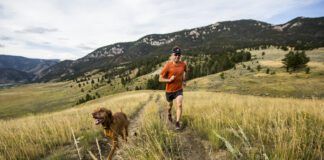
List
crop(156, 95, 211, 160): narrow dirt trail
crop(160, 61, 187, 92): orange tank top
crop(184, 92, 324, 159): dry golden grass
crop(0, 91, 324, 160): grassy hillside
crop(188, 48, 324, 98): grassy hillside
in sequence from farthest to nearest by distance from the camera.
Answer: crop(188, 48, 324, 98): grassy hillside < crop(160, 61, 187, 92): orange tank top < crop(156, 95, 211, 160): narrow dirt trail < crop(0, 91, 324, 160): grassy hillside < crop(184, 92, 324, 159): dry golden grass

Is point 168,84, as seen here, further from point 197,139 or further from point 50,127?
Result: point 50,127

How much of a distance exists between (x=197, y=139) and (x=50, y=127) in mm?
4590

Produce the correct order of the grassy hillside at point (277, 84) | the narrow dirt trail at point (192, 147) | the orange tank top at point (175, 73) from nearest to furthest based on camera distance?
the narrow dirt trail at point (192, 147) → the orange tank top at point (175, 73) → the grassy hillside at point (277, 84)

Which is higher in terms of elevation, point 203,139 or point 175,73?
point 175,73

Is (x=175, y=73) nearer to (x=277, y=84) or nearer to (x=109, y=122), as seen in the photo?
(x=109, y=122)

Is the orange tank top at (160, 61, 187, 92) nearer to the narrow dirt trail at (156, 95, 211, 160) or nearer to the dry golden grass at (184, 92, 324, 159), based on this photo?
the dry golden grass at (184, 92, 324, 159)

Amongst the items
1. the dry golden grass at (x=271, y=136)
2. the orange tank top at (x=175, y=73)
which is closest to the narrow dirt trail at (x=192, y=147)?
the dry golden grass at (x=271, y=136)

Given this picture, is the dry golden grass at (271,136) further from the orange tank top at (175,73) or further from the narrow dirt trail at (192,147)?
the orange tank top at (175,73)

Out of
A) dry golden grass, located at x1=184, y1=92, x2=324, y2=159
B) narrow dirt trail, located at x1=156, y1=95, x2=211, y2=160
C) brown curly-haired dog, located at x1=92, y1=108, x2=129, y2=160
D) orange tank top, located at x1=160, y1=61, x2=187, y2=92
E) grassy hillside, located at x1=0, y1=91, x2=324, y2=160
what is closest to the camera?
dry golden grass, located at x1=184, y1=92, x2=324, y2=159

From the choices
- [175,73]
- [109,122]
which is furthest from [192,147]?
[175,73]

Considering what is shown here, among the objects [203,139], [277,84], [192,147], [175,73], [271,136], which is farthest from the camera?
[277,84]

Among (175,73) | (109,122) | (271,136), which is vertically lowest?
(271,136)

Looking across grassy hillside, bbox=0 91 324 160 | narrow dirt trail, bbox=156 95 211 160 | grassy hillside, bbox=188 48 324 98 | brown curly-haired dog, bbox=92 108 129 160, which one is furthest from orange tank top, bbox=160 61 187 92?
grassy hillside, bbox=188 48 324 98

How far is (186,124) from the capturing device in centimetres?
766
